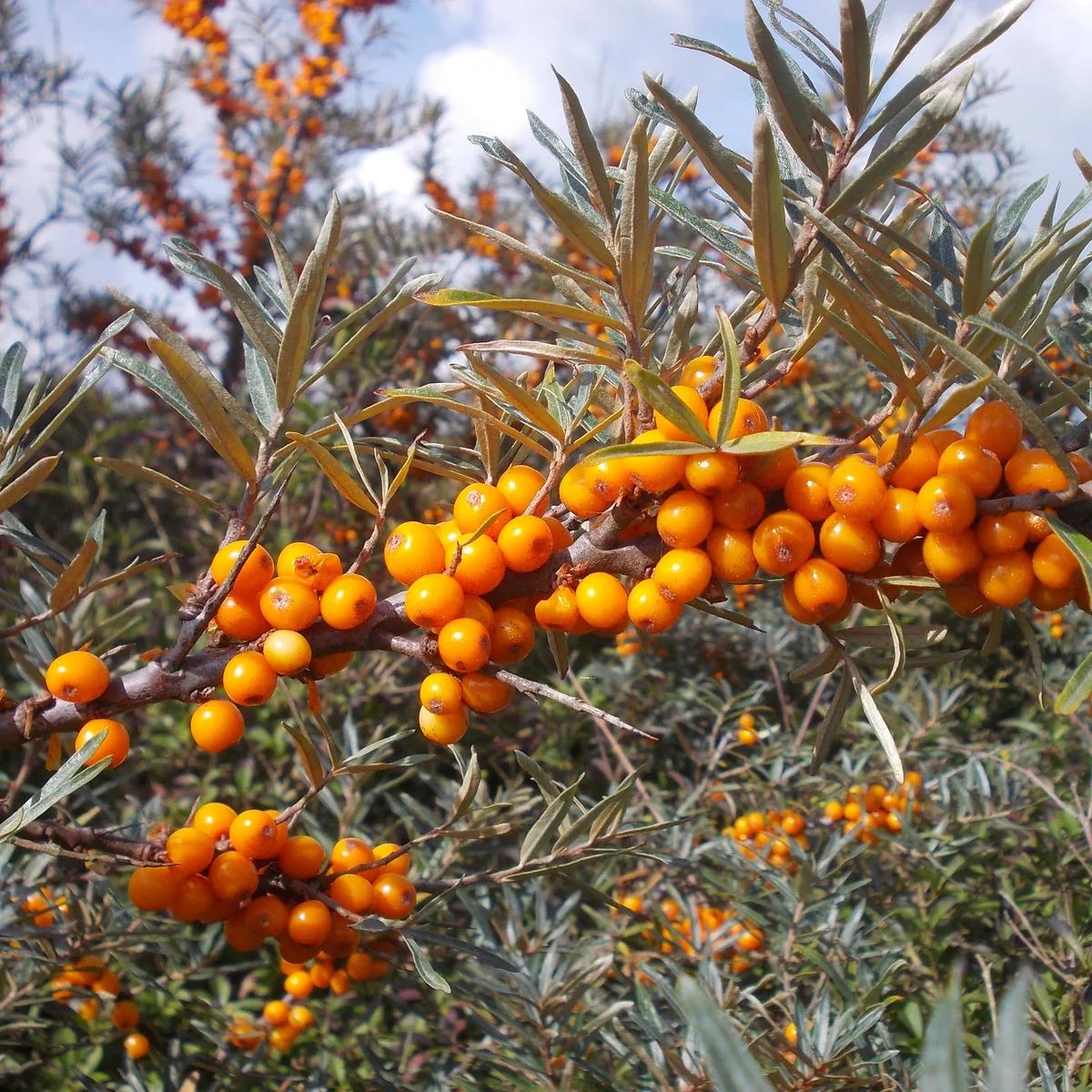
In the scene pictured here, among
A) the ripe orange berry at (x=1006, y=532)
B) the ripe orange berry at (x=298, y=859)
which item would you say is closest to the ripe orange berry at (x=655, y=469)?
the ripe orange berry at (x=1006, y=532)

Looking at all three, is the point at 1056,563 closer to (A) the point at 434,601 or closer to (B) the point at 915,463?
(B) the point at 915,463

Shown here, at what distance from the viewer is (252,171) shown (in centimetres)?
512

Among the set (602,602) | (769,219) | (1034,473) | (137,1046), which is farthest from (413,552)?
(137,1046)

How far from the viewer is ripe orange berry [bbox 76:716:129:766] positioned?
0.75m

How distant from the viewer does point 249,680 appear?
699 millimetres

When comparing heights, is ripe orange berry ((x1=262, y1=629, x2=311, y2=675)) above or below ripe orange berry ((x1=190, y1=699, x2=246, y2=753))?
above

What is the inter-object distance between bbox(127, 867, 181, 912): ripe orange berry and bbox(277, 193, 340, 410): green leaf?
0.50 meters

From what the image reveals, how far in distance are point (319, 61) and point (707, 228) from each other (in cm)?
486

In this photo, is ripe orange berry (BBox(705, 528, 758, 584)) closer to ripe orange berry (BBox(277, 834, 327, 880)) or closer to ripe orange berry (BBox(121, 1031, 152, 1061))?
ripe orange berry (BBox(277, 834, 327, 880))

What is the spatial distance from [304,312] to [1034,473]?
0.56 meters

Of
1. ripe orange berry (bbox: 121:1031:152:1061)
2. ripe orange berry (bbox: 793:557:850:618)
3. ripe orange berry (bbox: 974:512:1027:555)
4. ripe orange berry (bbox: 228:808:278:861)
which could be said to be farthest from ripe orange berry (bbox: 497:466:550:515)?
ripe orange berry (bbox: 121:1031:152:1061)

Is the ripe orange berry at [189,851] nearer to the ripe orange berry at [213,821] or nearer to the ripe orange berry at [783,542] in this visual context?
the ripe orange berry at [213,821]

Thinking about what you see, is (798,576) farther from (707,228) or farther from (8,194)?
(8,194)

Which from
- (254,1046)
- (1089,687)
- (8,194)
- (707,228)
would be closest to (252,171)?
(8,194)
